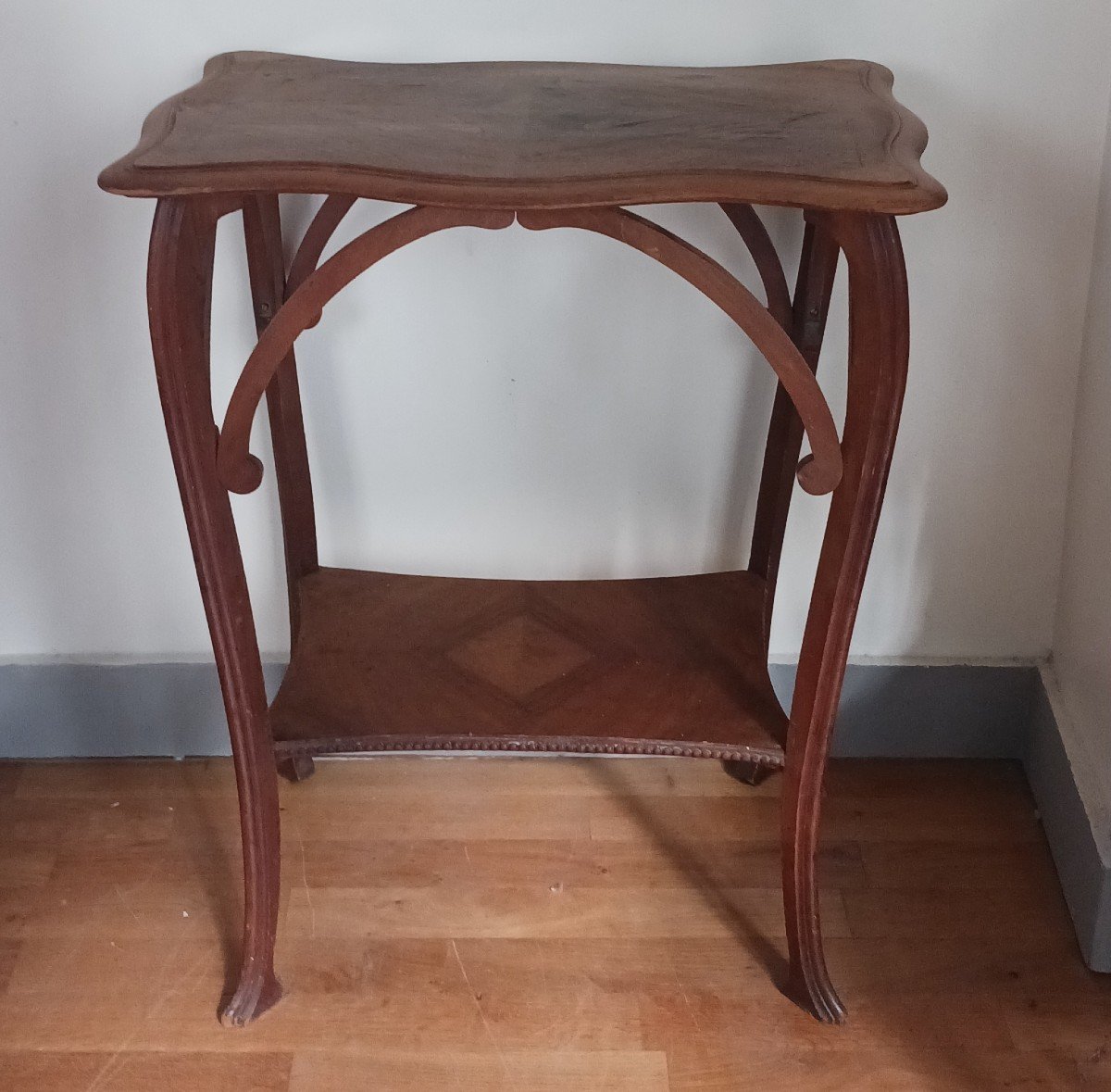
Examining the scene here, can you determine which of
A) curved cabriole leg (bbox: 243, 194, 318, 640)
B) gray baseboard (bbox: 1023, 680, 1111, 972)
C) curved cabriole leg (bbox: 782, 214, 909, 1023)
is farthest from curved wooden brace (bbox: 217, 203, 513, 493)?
gray baseboard (bbox: 1023, 680, 1111, 972)

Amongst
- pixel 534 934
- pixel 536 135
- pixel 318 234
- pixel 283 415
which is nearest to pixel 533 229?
pixel 536 135

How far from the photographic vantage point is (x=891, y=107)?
3.25 feet

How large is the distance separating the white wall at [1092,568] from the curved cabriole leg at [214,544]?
911 mm

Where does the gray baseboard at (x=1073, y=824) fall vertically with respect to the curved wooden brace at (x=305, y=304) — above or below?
below

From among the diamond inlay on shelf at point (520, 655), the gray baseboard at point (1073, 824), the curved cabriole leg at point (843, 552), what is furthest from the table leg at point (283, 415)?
the gray baseboard at point (1073, 824)

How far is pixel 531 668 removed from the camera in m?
1.27

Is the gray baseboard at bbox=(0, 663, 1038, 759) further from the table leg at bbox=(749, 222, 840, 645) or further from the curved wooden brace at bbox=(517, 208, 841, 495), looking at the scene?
the curved wooden brace at bbox=(517, 208, 841, 495)

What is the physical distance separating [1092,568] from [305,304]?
3.14 ft

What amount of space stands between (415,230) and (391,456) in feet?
1.81

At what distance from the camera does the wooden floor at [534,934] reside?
3.94ft

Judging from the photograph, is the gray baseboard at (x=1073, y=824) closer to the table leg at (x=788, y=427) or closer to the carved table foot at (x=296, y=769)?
the table leg at (x=788, y=427)

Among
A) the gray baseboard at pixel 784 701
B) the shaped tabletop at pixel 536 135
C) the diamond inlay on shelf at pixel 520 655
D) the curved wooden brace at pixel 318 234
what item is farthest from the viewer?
the gray baseboard at pixel 784 701

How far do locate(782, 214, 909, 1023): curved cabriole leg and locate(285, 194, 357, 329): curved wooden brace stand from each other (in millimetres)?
483

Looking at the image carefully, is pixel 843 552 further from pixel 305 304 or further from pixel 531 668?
pixel 305 304
